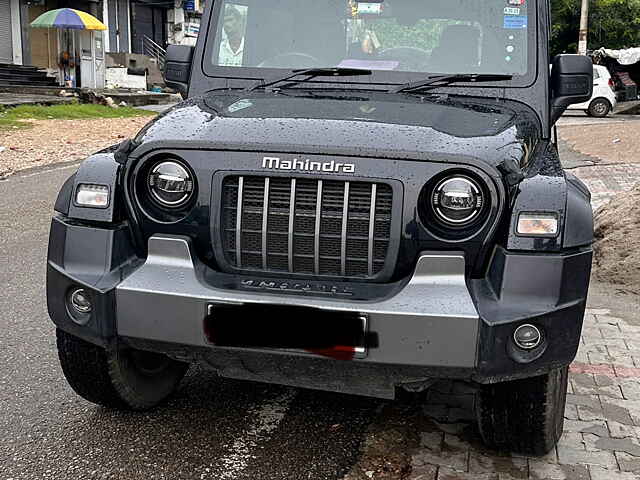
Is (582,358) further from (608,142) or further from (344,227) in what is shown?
(608,142)

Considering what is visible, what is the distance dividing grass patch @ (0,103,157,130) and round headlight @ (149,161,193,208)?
15.5 meters

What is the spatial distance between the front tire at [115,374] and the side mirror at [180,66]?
1468 millimetres

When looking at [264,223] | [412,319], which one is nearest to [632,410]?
[412,319]

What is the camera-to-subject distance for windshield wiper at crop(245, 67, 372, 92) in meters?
4.18

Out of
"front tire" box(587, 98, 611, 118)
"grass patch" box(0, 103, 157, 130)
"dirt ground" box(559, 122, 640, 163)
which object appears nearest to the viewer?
"dirt ground" box(559, 122, 640, 163)

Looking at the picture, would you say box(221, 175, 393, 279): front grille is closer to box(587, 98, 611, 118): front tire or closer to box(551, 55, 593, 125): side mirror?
box(551, 55, 593, 125): side mirror

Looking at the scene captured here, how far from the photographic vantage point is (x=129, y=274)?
3170mm

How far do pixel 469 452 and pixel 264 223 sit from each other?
1.36 meters

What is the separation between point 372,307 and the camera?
2930mm

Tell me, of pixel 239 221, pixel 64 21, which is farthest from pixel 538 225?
pixel 64 21

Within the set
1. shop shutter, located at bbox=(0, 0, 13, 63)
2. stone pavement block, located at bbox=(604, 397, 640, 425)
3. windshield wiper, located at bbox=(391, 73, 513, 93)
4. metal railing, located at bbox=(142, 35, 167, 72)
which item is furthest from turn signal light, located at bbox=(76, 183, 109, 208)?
metal railing, located at bbox=(142, 35, 167, 72)

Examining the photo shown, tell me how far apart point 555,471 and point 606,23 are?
44652 mm

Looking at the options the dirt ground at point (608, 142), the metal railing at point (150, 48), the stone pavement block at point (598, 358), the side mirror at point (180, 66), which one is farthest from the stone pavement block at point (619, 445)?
the metal railing at point (150, 48)

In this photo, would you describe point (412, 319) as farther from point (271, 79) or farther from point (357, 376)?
point (271, 79)
